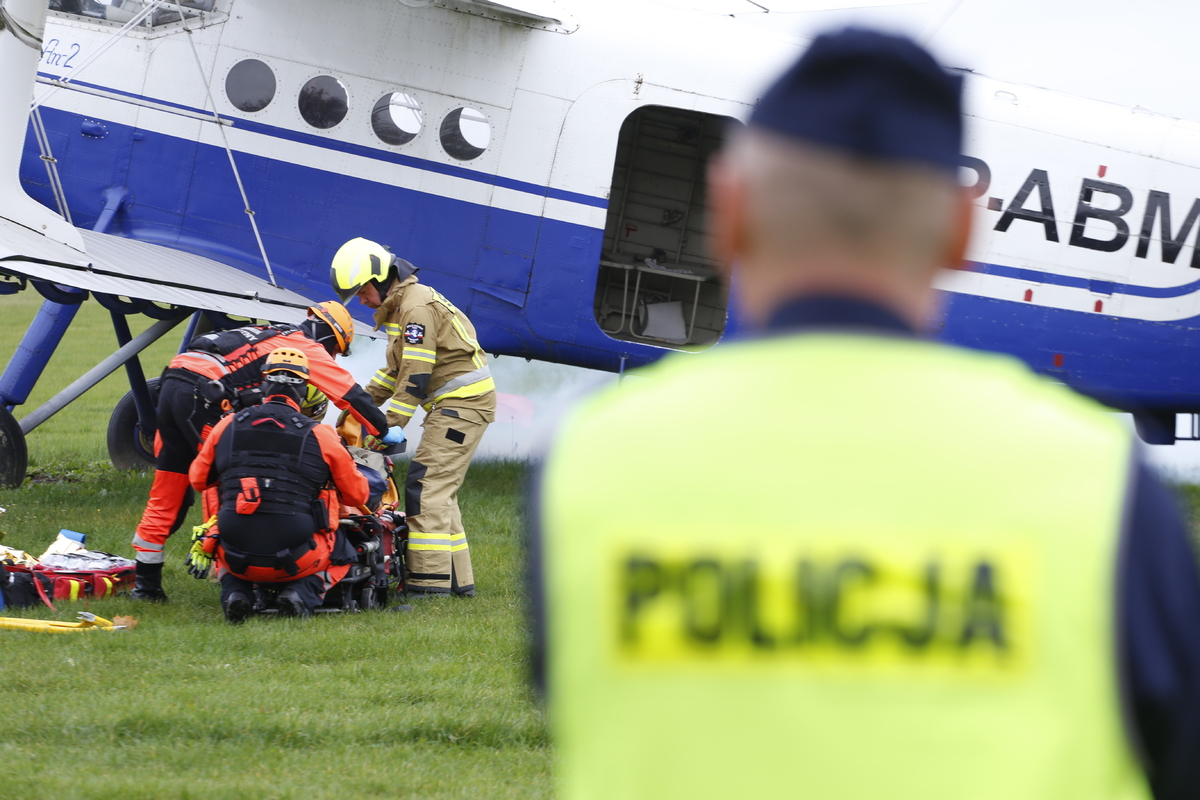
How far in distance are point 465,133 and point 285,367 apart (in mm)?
4162

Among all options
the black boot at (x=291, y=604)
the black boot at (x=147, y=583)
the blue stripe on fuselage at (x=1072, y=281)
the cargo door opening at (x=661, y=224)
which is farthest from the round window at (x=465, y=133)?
the black boot at (x=291, y=604)

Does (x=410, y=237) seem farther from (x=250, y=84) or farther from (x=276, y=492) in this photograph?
(x=276, y=492)

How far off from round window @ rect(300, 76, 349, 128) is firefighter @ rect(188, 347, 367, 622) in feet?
13.8

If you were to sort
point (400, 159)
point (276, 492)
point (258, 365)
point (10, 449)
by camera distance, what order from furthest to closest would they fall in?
point (400, 159) → point (10, 449) → point (258, 365) → point (276, 492)

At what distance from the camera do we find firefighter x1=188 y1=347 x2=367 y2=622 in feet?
21.2

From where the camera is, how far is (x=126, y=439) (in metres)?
11.4

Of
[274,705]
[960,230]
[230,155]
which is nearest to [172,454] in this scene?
[274,705]

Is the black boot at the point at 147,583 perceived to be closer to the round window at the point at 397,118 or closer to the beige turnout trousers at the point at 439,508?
the beige turnout trousers at the point at 439,508

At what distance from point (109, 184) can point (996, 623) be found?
1081 centimetres

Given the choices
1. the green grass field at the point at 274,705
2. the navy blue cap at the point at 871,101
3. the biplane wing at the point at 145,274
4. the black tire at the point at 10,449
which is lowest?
the green grass field at the point at 274,705

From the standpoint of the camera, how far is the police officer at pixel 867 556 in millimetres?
1106

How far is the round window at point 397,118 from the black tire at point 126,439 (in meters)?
3.28

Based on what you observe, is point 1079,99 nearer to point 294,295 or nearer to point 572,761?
point 294,295

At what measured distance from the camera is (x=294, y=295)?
10352 mm
